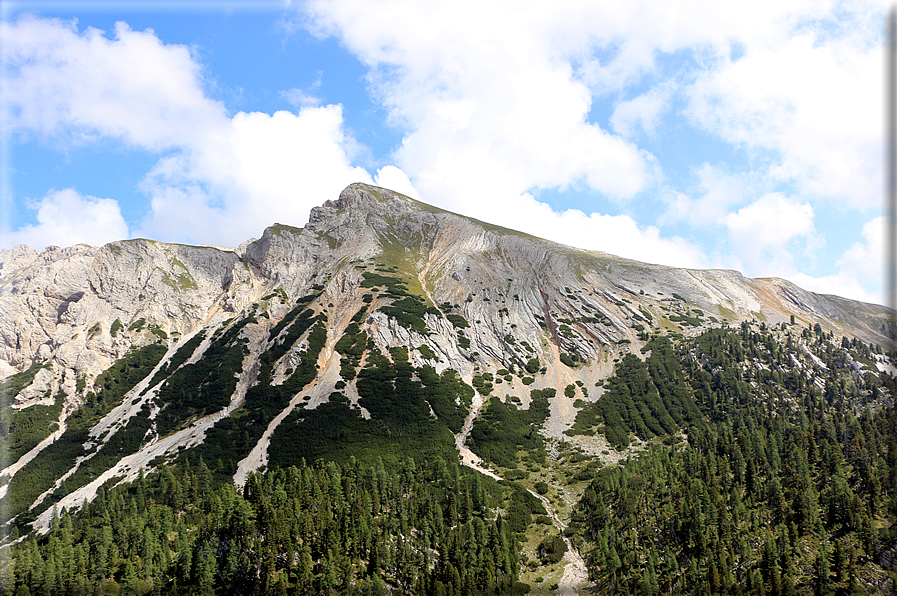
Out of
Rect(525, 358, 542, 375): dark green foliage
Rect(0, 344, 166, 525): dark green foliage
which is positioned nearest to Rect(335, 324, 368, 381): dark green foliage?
Rect(525, 358, 542, 375): dark green foliage

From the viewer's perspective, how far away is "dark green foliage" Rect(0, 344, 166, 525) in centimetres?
11938

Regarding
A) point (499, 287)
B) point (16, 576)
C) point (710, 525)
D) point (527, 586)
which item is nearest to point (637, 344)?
point (499, 287)

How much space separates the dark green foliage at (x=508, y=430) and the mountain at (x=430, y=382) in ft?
1.97

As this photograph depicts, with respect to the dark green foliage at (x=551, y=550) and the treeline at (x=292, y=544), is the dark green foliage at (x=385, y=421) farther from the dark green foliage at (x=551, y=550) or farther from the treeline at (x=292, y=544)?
the dark green foliage at (x=551, y=550)

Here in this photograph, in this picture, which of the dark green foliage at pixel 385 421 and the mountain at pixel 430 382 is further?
the dark green foliage at pixel 385 421

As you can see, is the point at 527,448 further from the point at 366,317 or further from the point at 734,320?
the point at 734,320

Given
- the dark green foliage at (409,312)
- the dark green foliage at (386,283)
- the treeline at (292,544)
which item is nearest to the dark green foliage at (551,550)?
the treeline at (292,544)

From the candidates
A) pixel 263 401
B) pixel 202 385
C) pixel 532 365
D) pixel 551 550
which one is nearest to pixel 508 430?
pixel 532 365

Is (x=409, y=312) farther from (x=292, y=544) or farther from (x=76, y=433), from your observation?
(x=76, y=433)

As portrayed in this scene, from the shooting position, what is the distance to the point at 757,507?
8294 centimetres

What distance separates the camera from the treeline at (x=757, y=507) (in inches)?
2591

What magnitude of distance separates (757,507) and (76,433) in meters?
172

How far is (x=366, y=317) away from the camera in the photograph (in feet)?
556

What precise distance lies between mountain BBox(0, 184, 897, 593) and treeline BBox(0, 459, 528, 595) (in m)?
8.90
